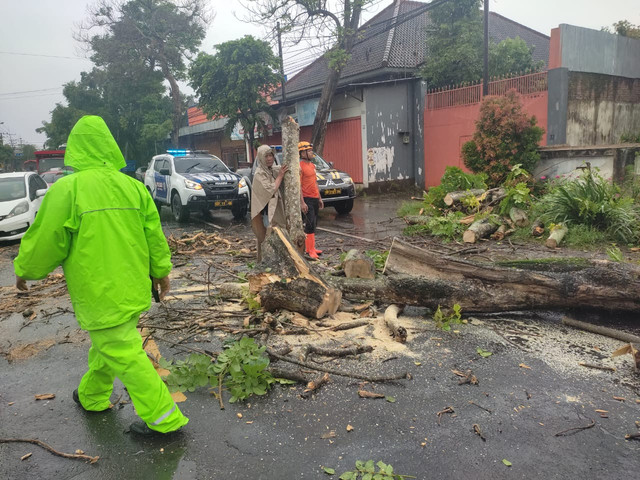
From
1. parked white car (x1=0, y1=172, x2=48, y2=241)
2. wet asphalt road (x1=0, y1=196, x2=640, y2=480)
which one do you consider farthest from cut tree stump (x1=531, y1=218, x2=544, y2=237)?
parked white car (x1=0, y1=172, x2=48, y2=241)

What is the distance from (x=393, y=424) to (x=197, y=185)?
1038 centimetres

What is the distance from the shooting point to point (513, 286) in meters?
4.43

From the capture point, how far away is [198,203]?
12.2 meters

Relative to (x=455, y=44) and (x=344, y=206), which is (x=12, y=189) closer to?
(x=344, y=206)

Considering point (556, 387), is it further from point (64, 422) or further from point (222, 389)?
point (64, 422)

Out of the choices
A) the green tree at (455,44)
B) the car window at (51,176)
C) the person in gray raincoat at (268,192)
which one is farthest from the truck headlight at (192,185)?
the car window at (51,176)

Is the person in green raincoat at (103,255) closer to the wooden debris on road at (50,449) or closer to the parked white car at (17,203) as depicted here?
the wooden debris on road at (50,449)

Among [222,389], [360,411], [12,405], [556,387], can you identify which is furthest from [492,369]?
[12,405]

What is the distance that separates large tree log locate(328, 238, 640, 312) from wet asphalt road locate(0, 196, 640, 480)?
45cm

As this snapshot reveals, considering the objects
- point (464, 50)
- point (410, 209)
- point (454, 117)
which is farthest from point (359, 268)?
point (464, 50)

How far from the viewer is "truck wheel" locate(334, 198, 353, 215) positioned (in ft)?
42.4

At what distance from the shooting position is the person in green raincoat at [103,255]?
8.63 ft

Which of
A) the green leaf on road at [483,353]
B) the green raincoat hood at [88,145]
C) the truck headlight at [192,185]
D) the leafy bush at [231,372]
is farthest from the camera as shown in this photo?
the truck headlight at [192,185]

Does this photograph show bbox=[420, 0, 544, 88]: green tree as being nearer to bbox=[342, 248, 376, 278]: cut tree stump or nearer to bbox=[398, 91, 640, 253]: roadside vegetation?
bbox=[398, 91, 640, 253]: roadside vegetation
